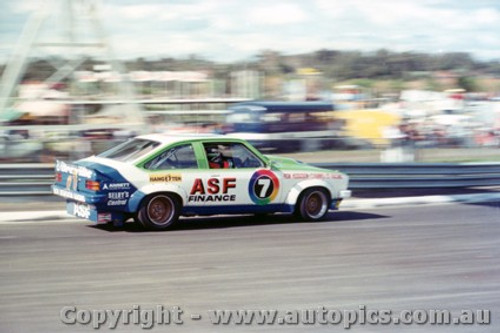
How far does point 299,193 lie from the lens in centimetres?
1284

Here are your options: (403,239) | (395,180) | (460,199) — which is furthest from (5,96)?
(403,239)

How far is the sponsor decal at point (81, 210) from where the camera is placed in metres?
11.6

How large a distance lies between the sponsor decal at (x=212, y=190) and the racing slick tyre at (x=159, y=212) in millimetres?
264

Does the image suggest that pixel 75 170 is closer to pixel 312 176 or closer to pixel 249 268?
pixel 312 176

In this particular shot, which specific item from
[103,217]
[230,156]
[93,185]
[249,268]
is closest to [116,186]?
[93,185]

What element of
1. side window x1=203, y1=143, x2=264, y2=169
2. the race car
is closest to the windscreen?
the race car

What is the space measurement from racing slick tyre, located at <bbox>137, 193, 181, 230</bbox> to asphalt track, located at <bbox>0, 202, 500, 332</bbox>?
26cm

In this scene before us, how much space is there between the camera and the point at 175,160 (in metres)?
12.1

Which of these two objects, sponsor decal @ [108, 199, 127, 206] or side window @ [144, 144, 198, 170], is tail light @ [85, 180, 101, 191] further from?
side window @ [144, 144, 198, 170]

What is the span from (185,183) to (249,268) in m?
2.95

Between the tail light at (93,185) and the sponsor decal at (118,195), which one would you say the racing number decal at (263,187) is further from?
the tail light at (93,185)

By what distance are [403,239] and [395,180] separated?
229 inches

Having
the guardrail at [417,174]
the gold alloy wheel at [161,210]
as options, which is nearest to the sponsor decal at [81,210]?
the gold alloy wheel at [161,210]

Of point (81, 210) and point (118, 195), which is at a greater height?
point (118, 195)
